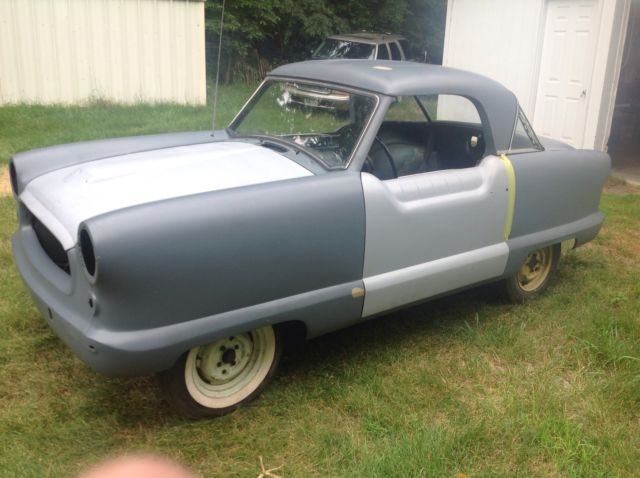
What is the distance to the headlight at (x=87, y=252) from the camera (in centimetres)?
252

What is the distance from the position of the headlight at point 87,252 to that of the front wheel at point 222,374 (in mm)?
603

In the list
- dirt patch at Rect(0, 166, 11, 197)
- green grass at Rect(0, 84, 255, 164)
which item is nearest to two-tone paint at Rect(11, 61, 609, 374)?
dirt patch at Rect(0, 166, 11, 197)

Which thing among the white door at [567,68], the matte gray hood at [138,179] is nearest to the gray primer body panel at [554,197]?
the matte gray hood at [138,179]

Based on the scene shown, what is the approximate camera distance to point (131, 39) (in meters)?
10.9

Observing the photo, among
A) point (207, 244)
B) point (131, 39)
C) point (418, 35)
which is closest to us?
point (207, 244)

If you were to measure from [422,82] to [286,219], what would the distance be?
1390 millimetres

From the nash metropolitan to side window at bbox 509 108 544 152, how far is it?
0.02 m

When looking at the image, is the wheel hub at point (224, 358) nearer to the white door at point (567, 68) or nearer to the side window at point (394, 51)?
the white door at point (567, 68)

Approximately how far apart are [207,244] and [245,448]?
937 millimetres

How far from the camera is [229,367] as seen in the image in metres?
3.13

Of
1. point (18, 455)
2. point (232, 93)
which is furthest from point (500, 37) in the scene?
point (18, 455)

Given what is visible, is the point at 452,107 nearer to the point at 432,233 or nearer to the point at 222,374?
the point at 432,233

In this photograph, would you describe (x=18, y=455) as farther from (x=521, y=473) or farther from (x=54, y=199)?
(x=521, y=473)

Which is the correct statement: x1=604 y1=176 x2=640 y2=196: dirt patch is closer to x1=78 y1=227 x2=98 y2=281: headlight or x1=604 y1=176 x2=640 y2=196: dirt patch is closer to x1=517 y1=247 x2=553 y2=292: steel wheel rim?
x1=517 y1=247 x2=553 y2=292: steel wheel rim
